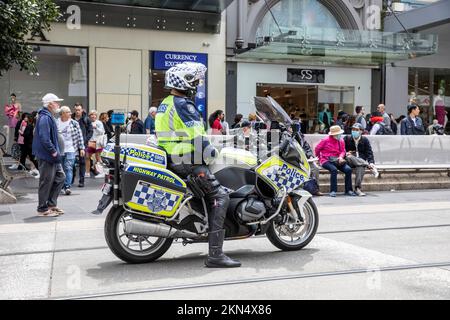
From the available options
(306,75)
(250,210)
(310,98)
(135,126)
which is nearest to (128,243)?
(250,210)

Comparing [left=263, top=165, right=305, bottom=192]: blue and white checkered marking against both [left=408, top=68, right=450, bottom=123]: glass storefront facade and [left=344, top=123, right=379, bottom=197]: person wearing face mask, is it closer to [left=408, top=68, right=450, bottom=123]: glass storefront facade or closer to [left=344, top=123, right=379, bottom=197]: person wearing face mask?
[left=344, top=123, right=379, bottom=197]: person wearing face mask

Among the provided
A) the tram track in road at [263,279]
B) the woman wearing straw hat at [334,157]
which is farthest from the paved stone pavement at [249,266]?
the woman wearing straw hat at [334,157]

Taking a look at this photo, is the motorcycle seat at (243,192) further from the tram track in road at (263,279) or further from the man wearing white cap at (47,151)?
the man wearing white cap at (47,151)

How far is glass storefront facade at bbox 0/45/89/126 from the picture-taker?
62.4 feet

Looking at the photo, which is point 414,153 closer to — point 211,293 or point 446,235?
point 446,235

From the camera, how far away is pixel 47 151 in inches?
341

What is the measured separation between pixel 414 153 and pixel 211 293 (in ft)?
33.4

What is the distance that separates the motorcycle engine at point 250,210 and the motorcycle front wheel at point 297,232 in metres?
0.42

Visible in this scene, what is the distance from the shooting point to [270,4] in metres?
21.7

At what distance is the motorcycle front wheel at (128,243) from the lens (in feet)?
17.9

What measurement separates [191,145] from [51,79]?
15593mm

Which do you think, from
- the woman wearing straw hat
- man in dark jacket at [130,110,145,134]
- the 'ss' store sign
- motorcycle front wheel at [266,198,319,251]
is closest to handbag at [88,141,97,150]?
man in dark jacket at [130,110,145,134]

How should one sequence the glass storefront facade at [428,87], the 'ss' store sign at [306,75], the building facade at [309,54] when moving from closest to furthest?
1. the building facade at [309,54]
2. the 'ss' store sign at [306,75]
3. the glass storefront facade at [428,87]
